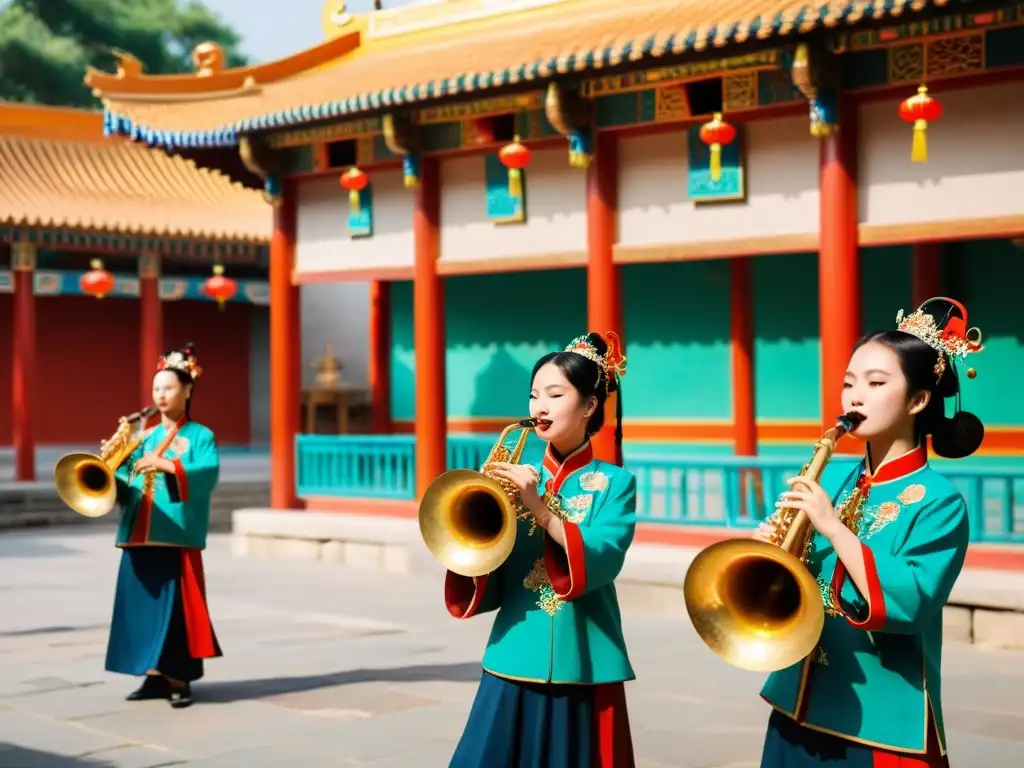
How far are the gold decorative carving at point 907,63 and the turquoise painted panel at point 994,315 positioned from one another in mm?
3001

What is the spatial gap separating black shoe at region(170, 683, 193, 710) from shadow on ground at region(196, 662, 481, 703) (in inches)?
5.5

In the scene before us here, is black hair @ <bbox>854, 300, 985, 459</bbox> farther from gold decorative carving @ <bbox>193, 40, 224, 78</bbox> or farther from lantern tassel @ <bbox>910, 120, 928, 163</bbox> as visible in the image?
gold decorative carving @ <bbox>193, 40, 224, 78</bbox>

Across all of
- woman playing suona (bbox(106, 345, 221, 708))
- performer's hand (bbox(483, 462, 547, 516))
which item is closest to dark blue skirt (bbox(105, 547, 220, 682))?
woman playing suona (bbox(106, 345, 221, 708))

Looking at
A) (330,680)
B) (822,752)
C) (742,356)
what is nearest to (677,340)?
(742,356)

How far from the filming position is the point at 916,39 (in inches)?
354

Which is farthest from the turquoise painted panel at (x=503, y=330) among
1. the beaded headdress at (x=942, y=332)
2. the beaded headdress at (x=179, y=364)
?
the beaded headdress at (x=942, y=332)

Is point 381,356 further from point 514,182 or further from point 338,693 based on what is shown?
point 338,693

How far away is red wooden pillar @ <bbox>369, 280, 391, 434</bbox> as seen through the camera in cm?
1486

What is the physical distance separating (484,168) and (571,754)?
8.20 meters

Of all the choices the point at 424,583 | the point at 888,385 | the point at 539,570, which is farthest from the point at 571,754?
the point at 424,583

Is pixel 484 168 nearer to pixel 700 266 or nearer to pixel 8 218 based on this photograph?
pixel 700 266

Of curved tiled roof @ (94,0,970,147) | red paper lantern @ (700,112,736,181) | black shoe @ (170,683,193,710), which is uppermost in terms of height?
curved tiled roof @ (94,0,970,147)

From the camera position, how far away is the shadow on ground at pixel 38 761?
534cm

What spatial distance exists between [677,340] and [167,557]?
7.58 metres
